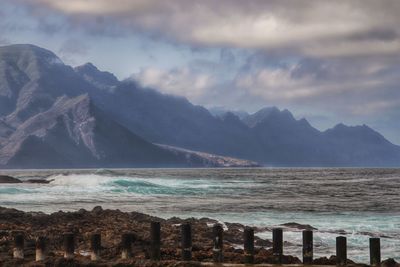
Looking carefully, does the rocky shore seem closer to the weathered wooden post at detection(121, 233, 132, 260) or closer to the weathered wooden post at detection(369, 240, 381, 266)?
the weathered wooden post at detection(121, 233, 132, 260)

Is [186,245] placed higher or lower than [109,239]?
higher

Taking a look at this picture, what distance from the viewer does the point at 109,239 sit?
82.1ft

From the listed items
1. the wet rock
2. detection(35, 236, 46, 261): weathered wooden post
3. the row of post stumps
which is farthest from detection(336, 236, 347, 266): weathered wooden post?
detection(35, 236, 46, 261): weathered wooden post

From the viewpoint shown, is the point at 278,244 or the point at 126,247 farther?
the point at 126,247

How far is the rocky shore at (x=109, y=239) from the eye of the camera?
1636 cm

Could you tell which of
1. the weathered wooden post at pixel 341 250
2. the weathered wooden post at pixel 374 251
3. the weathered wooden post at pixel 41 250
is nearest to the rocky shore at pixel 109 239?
the weathered wooden post at pixel 41 250

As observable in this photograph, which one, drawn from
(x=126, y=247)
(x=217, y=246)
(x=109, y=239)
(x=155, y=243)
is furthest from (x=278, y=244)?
(x=109, y=239)

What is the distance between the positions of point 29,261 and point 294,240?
1742 centimetres

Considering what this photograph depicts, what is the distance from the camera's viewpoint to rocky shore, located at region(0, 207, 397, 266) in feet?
53.7

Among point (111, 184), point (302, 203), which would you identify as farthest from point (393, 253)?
point (111, 184)

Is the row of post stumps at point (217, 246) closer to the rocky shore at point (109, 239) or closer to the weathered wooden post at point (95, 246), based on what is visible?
the weathered wooden post at point (95, 246)

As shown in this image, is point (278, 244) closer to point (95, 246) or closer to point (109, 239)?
point (95, 246)

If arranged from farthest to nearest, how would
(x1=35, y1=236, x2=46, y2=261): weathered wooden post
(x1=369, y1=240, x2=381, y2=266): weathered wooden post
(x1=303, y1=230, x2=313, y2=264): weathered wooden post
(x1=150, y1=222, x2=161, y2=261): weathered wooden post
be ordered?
(x1=150, y1=222, x2=161, y2=261): weathered wooden post, (x1=35, y1=236, x2=46, y2=261): weathered wooden post, (x1=303, y1=230, x2=313, y2=264): weathered wooden post, (x1=369, y1=240, x2=381, y2=266): weathered wooden post

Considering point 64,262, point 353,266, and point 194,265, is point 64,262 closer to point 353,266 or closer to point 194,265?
point 194,265
